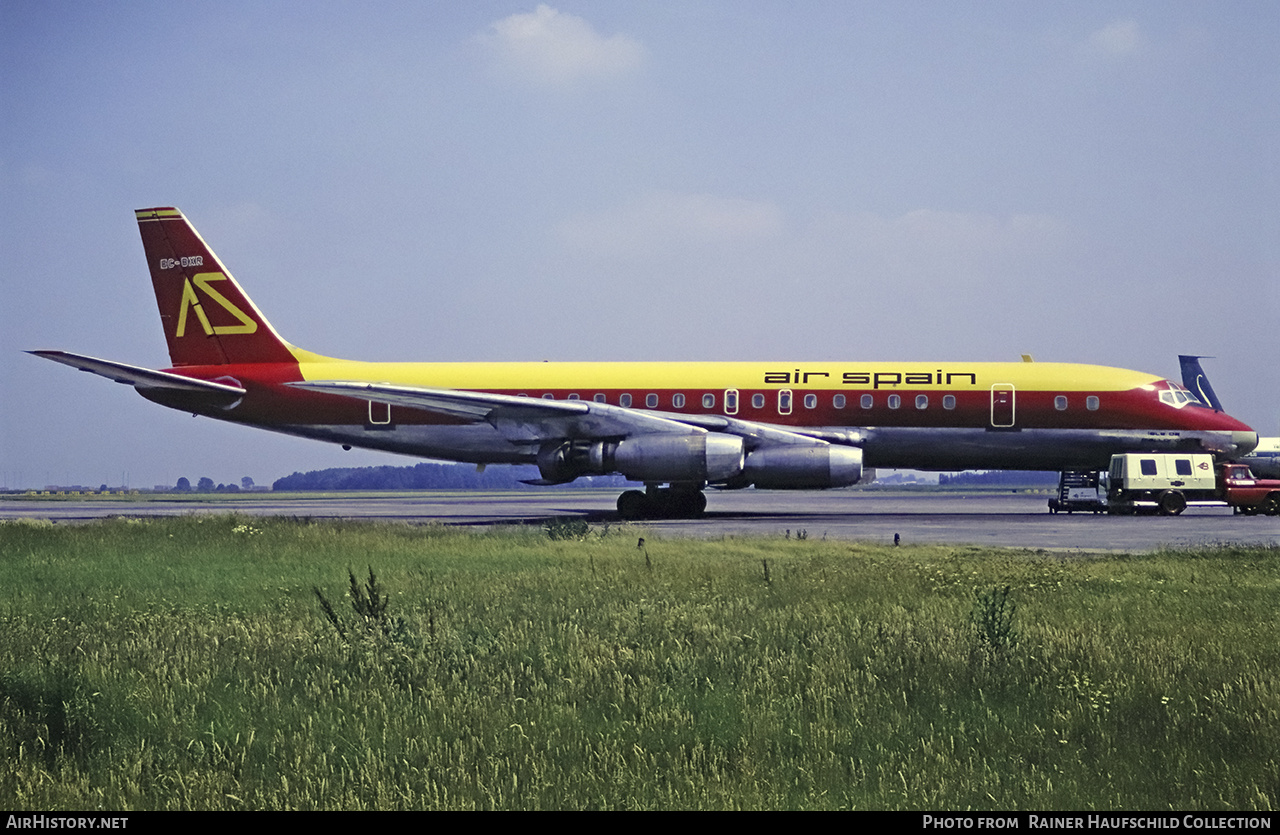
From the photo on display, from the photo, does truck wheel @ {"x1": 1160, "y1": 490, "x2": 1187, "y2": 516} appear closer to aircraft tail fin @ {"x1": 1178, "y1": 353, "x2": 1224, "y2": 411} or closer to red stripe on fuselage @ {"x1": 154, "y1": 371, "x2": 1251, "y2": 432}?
red stripe on fuselage @ {"x1": 154, "y1": 371, "x2": 1251, "y2": 432}

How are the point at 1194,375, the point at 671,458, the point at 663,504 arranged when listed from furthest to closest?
the point at 1194,375, the point at 663,504, the point at 671,458

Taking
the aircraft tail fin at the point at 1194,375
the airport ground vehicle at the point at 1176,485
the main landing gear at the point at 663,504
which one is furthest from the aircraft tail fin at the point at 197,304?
the aircraft tail fin at the point at 1194,375

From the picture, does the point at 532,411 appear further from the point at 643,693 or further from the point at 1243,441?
the point at 643,693

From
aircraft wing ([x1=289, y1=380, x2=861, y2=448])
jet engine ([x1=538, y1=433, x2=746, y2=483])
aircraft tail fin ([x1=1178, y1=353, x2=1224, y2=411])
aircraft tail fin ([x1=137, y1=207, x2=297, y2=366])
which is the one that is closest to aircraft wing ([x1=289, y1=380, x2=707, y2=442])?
aircraft wing ([x1=289, y1=380, x2=861, y2=448])

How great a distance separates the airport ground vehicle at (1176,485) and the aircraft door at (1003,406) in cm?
331

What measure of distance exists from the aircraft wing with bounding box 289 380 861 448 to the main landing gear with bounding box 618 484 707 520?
2.07 meters

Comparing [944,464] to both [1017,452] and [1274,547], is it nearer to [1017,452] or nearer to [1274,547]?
[1017,452]

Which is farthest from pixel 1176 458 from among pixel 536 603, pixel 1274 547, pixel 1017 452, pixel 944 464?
pixel 536 603

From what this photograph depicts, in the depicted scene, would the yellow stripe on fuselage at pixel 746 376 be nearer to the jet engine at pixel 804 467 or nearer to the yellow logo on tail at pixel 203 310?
the yellow logo on tail at pixel 203 310

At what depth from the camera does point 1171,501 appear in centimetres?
Result: 2858

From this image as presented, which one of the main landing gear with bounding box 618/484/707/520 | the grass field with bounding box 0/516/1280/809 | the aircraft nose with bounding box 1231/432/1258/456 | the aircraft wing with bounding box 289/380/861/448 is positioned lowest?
the grass field with bounding box 0/516/1280/809

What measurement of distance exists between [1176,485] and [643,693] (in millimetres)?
25704

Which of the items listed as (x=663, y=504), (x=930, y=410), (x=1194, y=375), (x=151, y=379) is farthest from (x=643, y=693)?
(x=1194, y=375)

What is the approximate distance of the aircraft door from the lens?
27922mm
